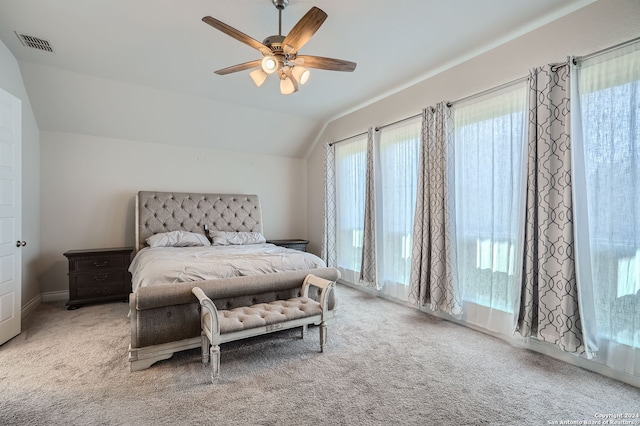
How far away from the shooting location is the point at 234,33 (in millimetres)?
2080

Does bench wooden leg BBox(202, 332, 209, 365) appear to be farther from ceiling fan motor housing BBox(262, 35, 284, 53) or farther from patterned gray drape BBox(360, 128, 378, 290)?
patterned gray drape BBox(360, 128, 378, 290)

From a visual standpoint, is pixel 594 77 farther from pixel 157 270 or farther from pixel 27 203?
pixel 27 203

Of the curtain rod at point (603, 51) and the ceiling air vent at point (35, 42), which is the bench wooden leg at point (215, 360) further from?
the curtain rod at point (603, 51)

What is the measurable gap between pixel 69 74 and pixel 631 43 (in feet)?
18.2

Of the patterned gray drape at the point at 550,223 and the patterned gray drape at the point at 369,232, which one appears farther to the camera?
the patterned gray drape at the point at 369,232

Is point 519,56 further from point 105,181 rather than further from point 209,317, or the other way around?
point 105,181

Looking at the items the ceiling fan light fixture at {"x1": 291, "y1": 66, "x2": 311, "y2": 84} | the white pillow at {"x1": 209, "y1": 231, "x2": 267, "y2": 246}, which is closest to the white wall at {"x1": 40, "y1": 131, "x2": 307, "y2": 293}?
the white pillow at {"x1": 209, "y1": 231, "x2": 267, "y2": 246}

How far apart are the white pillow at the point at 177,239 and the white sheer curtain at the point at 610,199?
436 centimetres

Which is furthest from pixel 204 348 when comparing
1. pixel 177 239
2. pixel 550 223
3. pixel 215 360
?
pixel 550 223

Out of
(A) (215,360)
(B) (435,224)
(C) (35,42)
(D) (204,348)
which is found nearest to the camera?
(A) (215,360)

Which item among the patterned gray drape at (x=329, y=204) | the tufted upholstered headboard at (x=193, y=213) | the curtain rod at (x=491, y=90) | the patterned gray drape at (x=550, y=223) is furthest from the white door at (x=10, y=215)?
the patterned gray drape at (x=550, y=223)

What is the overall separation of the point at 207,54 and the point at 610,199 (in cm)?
385

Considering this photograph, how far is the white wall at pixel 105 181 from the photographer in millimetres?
4074

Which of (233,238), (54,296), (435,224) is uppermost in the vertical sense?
(435,224)
